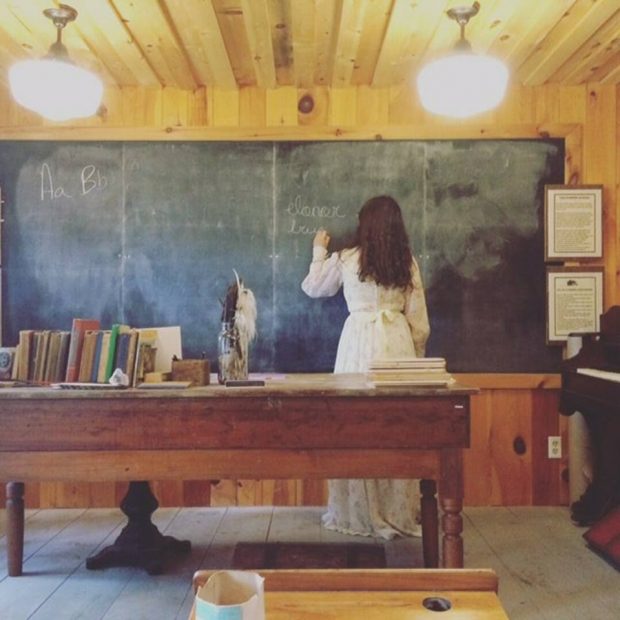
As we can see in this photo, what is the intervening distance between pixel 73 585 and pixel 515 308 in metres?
2.49

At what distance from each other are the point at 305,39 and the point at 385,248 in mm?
993

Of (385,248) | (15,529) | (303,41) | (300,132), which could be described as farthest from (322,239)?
(15,529)

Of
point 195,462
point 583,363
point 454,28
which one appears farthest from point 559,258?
point 195,462

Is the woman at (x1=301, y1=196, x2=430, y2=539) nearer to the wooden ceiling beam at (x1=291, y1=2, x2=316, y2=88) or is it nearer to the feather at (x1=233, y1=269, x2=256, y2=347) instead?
the wooden ceiling beam at (x1=291, y1=2, x2=316, y2=88)

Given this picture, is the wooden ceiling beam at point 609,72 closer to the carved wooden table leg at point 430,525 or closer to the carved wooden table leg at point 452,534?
the carved wooden table leg at point 430,525

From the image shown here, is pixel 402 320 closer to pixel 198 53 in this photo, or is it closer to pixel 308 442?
pixel 308 442

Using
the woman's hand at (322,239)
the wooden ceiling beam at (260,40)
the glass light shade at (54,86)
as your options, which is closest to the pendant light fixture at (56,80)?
the glass light shade at (54,86)

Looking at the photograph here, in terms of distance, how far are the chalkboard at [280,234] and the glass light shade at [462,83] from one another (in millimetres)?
712

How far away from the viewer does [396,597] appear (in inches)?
52.4

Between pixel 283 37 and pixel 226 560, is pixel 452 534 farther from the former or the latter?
pixel 283 37

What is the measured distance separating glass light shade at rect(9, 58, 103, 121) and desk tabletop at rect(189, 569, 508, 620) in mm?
2214

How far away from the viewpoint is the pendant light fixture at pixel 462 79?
2799 millimetres

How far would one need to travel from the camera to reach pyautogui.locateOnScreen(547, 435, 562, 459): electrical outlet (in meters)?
3.74

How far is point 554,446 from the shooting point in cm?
374
